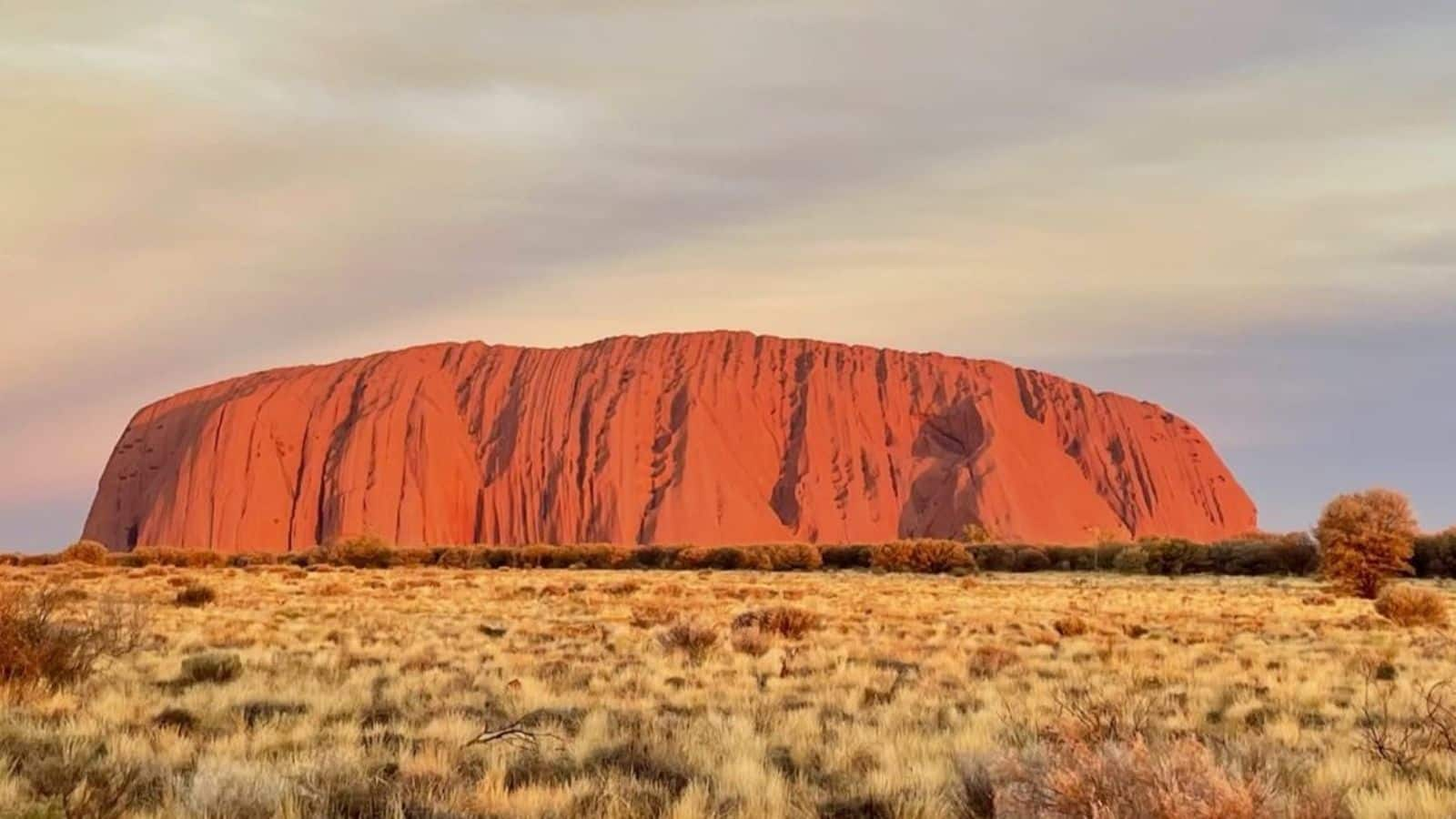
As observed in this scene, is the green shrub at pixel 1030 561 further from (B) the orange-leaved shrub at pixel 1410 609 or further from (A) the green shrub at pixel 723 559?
(B) the orange-leaved shrub at pixel 1410 609

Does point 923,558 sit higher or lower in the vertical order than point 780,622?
higher

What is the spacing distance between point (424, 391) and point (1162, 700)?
10493 centimetres

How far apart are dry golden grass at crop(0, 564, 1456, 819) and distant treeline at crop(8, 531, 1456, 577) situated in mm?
39565

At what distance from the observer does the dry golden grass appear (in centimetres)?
674

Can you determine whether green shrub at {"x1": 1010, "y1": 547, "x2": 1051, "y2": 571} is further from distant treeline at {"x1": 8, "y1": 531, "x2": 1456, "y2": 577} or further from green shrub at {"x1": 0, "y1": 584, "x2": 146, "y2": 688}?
green shrub at {"x1": 0, "y1": 584, "x2": 146, "y2": 688}

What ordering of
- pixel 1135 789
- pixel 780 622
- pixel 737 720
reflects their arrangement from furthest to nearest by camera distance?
pixel 780 622
pixel 737 720
pixel 1135 789

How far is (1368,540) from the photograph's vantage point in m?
36.2

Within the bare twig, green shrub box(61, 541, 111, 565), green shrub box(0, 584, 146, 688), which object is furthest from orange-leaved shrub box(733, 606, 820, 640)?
green shrub box(61, 541, 111, 565)

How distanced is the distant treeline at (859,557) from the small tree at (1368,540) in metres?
19.8

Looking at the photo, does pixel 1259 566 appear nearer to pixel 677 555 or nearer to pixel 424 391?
pixel 677 555

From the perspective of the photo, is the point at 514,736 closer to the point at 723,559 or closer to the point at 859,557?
the point at 723,559

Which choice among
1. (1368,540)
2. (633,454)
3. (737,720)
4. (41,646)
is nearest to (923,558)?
(1368,540)

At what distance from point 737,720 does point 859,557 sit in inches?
2507

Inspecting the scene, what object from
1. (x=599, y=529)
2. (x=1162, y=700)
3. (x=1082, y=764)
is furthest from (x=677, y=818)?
(x=599, y=529)
